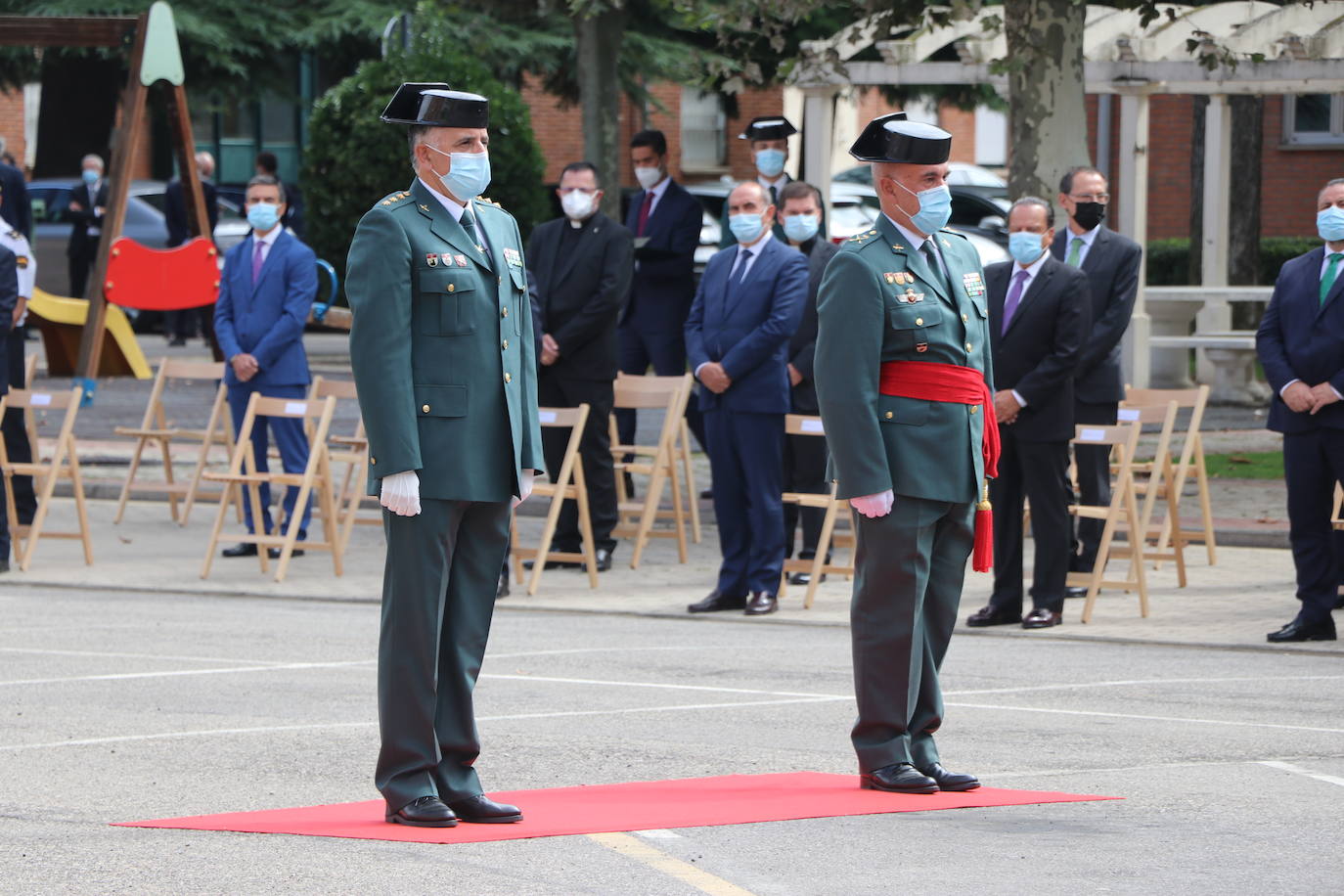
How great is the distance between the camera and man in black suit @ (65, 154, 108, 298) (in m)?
27.8

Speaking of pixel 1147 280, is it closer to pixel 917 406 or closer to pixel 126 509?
pixel 126 509

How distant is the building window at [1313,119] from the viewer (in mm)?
31422

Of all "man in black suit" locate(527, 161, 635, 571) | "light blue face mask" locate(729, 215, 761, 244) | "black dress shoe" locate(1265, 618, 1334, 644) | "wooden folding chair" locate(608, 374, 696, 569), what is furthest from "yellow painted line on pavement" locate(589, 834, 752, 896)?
"wooden folding chair" locate(608, 374, 696, 569)

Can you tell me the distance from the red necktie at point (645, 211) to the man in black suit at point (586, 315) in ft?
4.91

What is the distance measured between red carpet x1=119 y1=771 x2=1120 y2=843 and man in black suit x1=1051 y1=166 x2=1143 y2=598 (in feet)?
17.4

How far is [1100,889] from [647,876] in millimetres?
1128

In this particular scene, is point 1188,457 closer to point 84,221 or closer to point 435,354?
point 435,354

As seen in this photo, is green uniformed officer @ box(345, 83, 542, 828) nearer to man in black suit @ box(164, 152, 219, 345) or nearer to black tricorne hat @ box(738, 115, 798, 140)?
black tricorne hat @ box(738, 115, 798, 140)

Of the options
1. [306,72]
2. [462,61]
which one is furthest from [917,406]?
[306,72]

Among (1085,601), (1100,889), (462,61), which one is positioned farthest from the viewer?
(462,61)

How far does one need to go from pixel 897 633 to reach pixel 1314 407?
14.4 feet

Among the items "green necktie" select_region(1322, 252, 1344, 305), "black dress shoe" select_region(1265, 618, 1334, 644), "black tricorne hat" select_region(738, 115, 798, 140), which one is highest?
"black tricorne hat" select_region(738, 115, 798, 140)

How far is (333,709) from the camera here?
890 cm

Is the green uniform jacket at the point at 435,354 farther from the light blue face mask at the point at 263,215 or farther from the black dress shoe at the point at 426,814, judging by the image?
the light blue face mask at the point at 263,215
